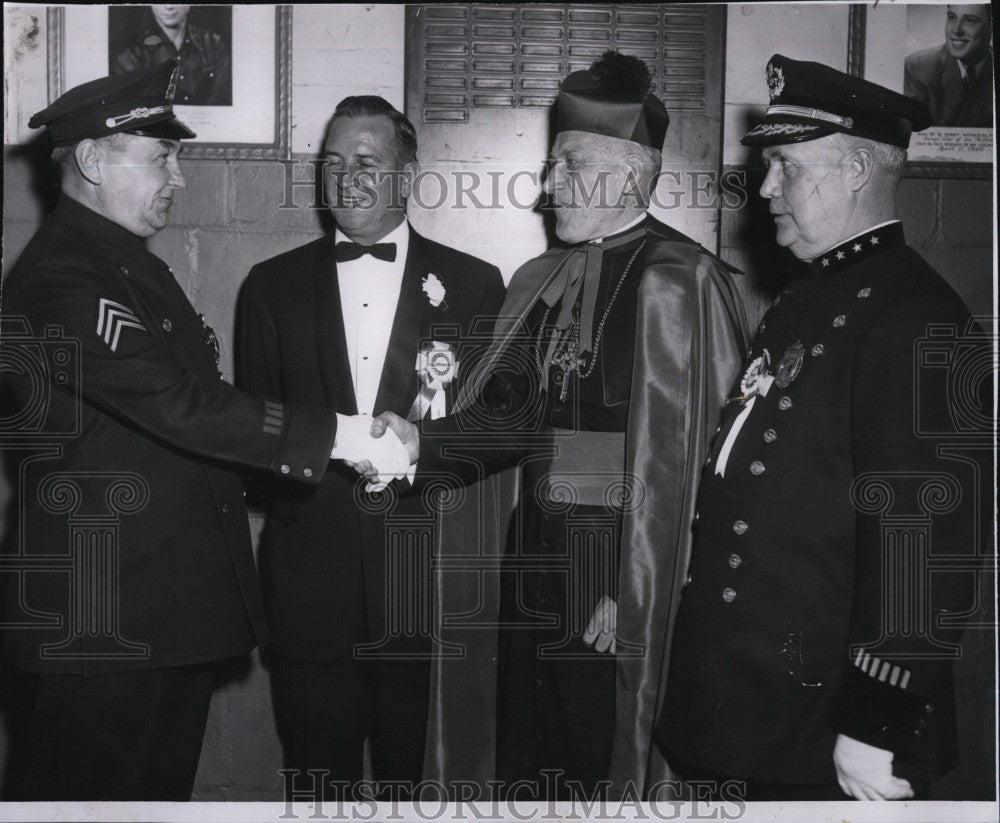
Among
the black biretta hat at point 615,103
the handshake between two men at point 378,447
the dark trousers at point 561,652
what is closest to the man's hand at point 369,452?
the handshake between two men at point 378,447

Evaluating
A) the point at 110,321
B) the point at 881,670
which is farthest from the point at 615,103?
the point at 881,670

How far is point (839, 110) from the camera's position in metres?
1.67

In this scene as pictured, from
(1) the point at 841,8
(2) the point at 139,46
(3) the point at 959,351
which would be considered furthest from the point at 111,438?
(1) the point at 841,8

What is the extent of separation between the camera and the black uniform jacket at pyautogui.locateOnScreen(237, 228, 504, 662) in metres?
2.06

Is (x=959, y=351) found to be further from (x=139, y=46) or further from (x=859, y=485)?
(x=139, y=46)

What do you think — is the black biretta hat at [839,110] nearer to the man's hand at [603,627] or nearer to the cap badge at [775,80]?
the cap badge at [775,80]

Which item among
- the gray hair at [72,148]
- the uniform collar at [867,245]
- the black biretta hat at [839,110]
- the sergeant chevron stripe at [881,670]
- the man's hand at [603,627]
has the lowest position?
the man's hand at [603,627]

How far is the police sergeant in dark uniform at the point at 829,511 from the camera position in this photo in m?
1.44

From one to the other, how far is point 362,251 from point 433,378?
0.33 meters

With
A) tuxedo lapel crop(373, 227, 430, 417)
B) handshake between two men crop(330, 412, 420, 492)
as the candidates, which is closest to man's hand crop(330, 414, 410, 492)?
handshake between two men crop(330, 412, 420, 492)

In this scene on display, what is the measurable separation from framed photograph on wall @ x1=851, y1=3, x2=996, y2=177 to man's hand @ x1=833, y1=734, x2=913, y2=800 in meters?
1.39

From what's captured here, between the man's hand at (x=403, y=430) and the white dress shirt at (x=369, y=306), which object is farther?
the white dress shirt at (x=369, y=306)

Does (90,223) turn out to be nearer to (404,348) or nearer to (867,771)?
(404,348)

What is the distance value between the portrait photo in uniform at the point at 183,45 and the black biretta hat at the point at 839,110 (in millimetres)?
1255
